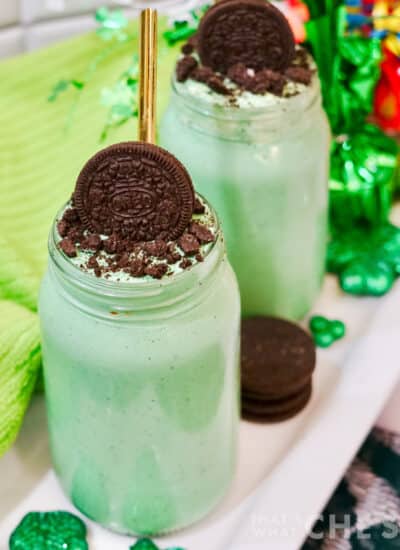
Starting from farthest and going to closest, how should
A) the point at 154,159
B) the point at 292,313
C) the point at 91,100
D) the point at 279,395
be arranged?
the point at 91,100 → the point at 292,313 → the point at 279,395 → the point at 154,159

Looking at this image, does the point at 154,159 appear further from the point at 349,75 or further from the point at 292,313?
the point at 349,75

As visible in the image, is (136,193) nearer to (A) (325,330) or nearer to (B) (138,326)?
(B) (138,326)

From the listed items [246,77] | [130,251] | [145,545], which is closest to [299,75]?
[246,77]

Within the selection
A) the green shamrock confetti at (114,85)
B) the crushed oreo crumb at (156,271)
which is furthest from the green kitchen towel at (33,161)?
the crushed oreo crumb at (156,271)

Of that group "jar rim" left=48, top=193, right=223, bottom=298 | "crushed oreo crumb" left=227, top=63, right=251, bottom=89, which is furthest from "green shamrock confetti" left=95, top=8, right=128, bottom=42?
"jar rim" left=48, top=193, right=223, bottom=298

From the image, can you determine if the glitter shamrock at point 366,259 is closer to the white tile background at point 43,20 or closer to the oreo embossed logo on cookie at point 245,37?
the oreo embossed logo on cookie at point 245,37

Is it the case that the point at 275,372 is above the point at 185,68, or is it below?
below

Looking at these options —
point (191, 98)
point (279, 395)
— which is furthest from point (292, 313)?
point (191, 98)
